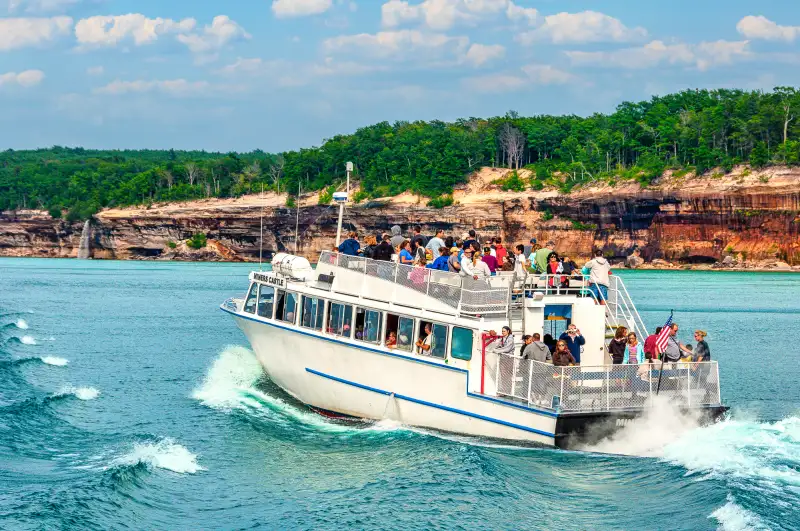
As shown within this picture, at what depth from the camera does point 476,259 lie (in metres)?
20.0

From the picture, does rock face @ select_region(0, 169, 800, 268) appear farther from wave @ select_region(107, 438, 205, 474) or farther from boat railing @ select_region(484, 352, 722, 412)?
boat railing @ select_region(484, 352, 722, 412)

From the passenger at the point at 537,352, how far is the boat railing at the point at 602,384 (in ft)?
0.63

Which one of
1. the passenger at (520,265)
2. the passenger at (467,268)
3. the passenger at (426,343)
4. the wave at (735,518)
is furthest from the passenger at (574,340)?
the wave at (735,518)

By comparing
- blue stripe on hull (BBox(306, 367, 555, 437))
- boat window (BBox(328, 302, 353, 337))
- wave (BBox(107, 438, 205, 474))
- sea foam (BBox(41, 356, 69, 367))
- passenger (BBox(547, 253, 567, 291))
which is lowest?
sea foam (BBox(41, 356, 69, 367))

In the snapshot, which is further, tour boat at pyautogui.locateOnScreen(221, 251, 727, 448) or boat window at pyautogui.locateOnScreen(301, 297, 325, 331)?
boat window at pyautogui.locateOnScreen(301, 297, 325, 331)

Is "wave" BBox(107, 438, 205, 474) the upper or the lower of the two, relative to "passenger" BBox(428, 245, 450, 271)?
lower

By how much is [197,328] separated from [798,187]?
Answer: 81144mm

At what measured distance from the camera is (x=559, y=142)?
457 feet

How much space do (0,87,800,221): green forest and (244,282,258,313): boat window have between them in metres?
96.9

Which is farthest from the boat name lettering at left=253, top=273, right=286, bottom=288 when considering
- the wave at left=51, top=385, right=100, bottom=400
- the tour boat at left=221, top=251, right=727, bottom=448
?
the wave at left=51, top=385, right=100, bottom=400

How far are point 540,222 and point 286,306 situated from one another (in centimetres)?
10115

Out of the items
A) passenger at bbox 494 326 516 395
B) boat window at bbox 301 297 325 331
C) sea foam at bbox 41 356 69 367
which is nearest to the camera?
passenger at bbox 494 326 516 395

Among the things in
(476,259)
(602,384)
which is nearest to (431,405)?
(476,259)

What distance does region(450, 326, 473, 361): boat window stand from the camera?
1916 centimetres
